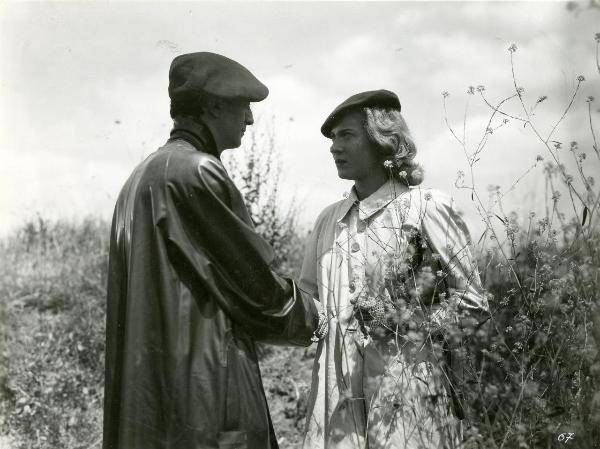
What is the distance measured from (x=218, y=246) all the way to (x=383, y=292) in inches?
35.7

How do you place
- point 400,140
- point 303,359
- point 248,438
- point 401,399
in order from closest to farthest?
1. point 248,438
2. point 401,399
3. point 400,140
4. point 303,359

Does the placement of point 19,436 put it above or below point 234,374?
below

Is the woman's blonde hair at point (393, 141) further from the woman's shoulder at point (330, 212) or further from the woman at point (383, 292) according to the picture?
the woman's shoulder at point (330, 212)

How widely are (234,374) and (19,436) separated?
4.52 meters

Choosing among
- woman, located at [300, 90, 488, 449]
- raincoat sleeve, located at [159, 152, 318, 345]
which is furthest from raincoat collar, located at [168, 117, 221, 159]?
woman, located at [300, 90, 488, 449]

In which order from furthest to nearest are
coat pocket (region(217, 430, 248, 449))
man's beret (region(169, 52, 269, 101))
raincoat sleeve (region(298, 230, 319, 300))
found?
raincoat sleeve (region(298, 230, 319, 300))
man's beret (region(169, 52, 269, 101))
coat pocket (region(217, 430, 248, 449))

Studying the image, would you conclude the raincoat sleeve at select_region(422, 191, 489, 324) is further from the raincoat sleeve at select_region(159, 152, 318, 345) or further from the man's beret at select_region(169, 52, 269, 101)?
the man's beret at select_region(169, 52, 269, 101)

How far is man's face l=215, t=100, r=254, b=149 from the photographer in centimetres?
264

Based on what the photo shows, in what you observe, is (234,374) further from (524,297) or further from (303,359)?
(303,359)

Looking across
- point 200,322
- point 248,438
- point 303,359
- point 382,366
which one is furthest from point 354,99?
point 303,359

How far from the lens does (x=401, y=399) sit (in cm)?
277

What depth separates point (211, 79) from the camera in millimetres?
2580

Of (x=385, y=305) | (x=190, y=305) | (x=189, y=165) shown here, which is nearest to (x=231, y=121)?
(x=189, y=165)

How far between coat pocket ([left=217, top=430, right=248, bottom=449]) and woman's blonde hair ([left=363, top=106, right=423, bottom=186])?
5.25 feet
